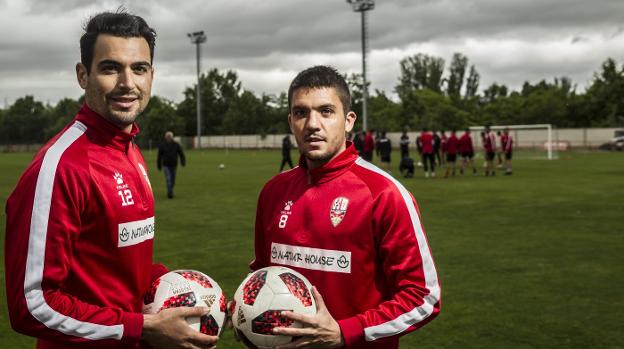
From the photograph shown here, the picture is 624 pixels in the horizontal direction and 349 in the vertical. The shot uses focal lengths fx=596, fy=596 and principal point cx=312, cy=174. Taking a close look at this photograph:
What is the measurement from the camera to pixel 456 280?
7.27 m

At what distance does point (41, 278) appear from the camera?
7.40ft

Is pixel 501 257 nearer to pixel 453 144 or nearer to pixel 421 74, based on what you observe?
pixel 453 144

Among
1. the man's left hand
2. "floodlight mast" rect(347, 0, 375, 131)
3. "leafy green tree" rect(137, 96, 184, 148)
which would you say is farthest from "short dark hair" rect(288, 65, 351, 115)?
"leafy green tree" rect(137, 96, 184, 148)

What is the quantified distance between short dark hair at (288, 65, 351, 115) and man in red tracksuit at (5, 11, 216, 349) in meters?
0.70

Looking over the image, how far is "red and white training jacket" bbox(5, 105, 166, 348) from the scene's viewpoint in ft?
7.41

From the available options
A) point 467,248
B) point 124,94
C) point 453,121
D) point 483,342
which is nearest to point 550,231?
point 467,248

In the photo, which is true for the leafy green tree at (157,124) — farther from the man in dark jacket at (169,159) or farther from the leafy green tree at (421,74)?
the man in dark jacket at (169,159)

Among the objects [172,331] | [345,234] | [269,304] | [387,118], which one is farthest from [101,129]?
[387,118]

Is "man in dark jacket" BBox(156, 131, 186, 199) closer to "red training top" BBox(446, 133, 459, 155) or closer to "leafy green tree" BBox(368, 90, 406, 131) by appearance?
"red training top" BBox(446, 133, 459, 155)

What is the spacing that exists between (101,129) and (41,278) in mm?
714

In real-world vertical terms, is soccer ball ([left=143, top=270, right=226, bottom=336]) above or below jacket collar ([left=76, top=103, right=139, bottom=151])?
below

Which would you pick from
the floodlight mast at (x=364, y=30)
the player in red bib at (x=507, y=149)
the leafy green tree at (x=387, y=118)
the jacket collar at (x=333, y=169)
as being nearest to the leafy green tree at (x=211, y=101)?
the leafy green tree at (x=387, y=118)

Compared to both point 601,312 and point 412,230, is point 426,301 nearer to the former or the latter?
point 412,230

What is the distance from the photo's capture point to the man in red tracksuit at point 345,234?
2.58 metres
